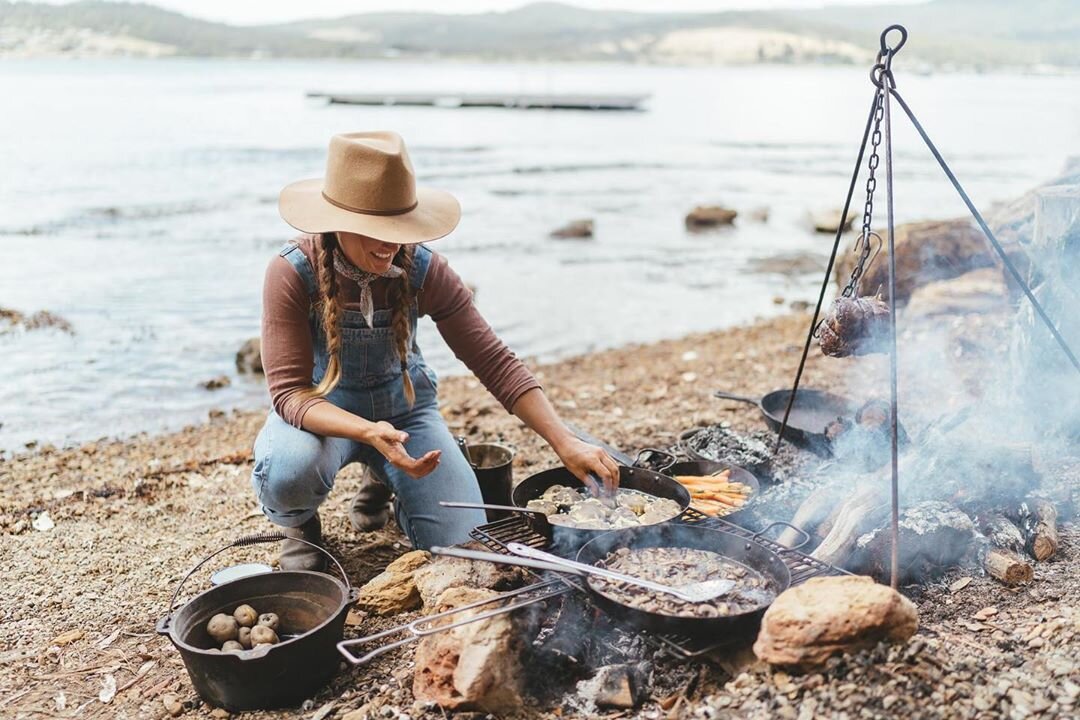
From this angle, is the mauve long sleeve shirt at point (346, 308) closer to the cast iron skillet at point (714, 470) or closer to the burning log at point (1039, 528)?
the cast iron skillet at point (714, 470)

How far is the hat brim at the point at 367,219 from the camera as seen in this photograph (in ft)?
10.5

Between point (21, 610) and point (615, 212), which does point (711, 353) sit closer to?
point (21, 610)

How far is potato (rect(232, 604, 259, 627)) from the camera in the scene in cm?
303

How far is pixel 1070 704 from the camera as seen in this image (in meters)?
2.38

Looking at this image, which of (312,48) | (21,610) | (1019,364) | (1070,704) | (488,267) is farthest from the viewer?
(312,48)

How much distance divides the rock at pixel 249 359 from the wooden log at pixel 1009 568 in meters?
7.48

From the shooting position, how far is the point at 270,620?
10.00ft

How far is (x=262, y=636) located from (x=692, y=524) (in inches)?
68.7

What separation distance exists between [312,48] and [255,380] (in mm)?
150589

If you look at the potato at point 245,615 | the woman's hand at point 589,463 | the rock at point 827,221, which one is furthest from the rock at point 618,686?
the rock at point 827,221

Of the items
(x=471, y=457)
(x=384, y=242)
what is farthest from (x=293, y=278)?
(x=471, y=457)

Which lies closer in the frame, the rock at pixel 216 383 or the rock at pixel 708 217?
the rock at pixel 216 383

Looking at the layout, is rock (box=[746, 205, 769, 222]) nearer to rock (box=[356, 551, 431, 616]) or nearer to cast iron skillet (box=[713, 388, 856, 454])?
cast iron skillet (box=[713, 388, 856, 454])

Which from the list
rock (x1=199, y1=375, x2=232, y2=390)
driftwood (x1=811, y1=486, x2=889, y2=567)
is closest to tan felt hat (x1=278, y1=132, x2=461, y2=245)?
driftwood (x1=811, y1=486, x2=889, y2=567)
